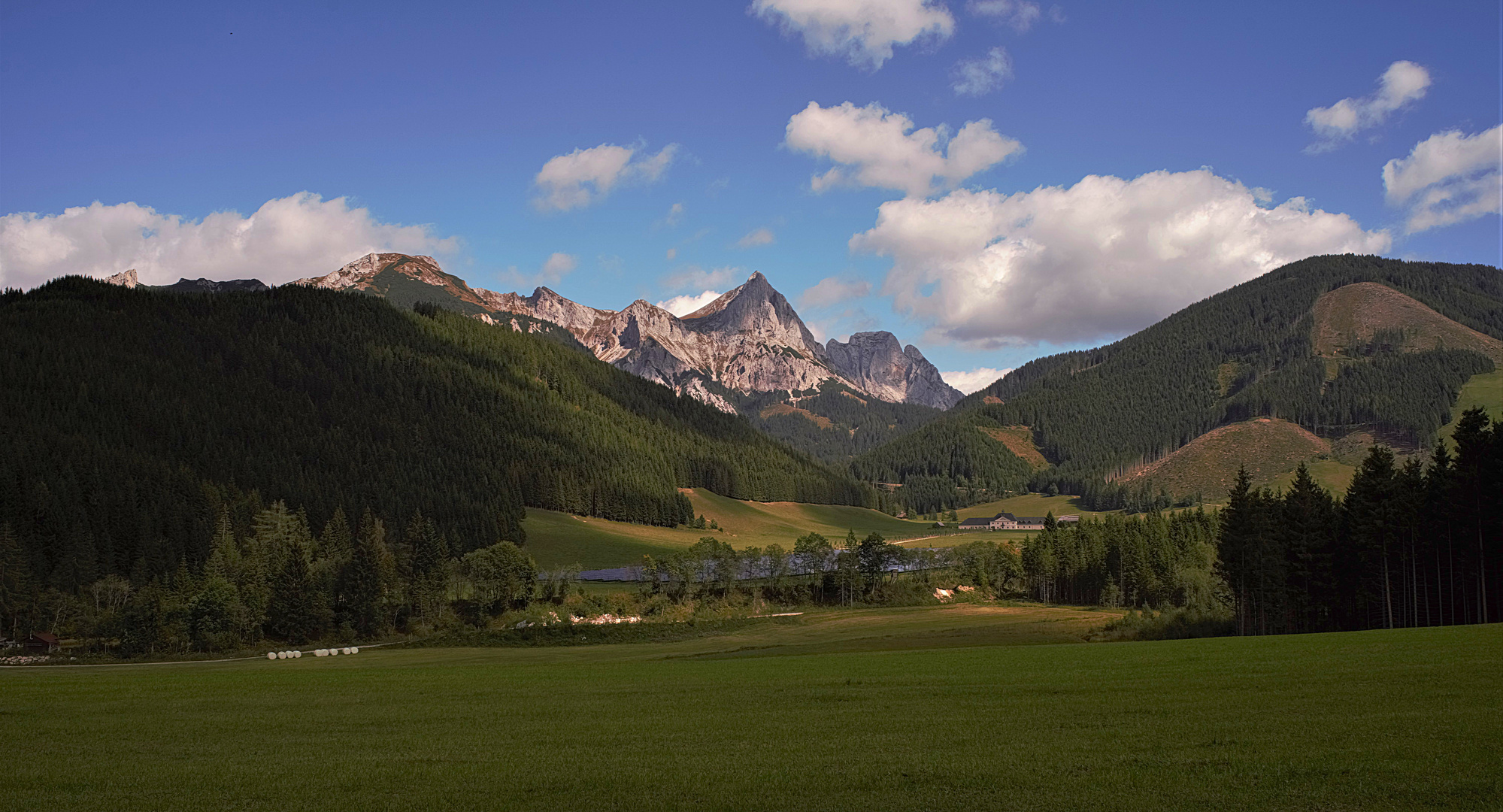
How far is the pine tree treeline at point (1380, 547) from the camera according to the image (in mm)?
62125

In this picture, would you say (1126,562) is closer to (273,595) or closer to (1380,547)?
(1380,547)

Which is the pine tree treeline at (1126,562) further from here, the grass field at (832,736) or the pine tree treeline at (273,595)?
the pine tree treeline at (273,595)

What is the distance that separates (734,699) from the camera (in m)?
41.4

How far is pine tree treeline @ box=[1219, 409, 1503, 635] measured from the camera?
6212 centimetres

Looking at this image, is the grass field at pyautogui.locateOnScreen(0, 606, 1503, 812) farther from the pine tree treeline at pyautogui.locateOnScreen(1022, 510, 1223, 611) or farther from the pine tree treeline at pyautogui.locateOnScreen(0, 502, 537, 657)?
the pine tree treeline at pyautogui.locateOnScreen(1022, 510, 1223, 611)

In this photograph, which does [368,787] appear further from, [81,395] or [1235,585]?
[81,395]

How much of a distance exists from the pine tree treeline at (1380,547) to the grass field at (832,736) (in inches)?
714

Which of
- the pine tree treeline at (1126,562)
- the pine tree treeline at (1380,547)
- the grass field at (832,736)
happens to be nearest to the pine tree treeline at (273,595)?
the grass field at (832,736)

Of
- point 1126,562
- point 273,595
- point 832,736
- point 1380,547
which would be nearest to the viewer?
point 832,736

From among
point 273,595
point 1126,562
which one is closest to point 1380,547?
point 1126,562

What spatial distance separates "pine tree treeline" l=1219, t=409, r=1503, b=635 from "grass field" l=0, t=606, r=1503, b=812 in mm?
18133

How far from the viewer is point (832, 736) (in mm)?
29750

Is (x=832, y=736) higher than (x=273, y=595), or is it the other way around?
(x=832, y=736)

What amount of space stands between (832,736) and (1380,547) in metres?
59.5
